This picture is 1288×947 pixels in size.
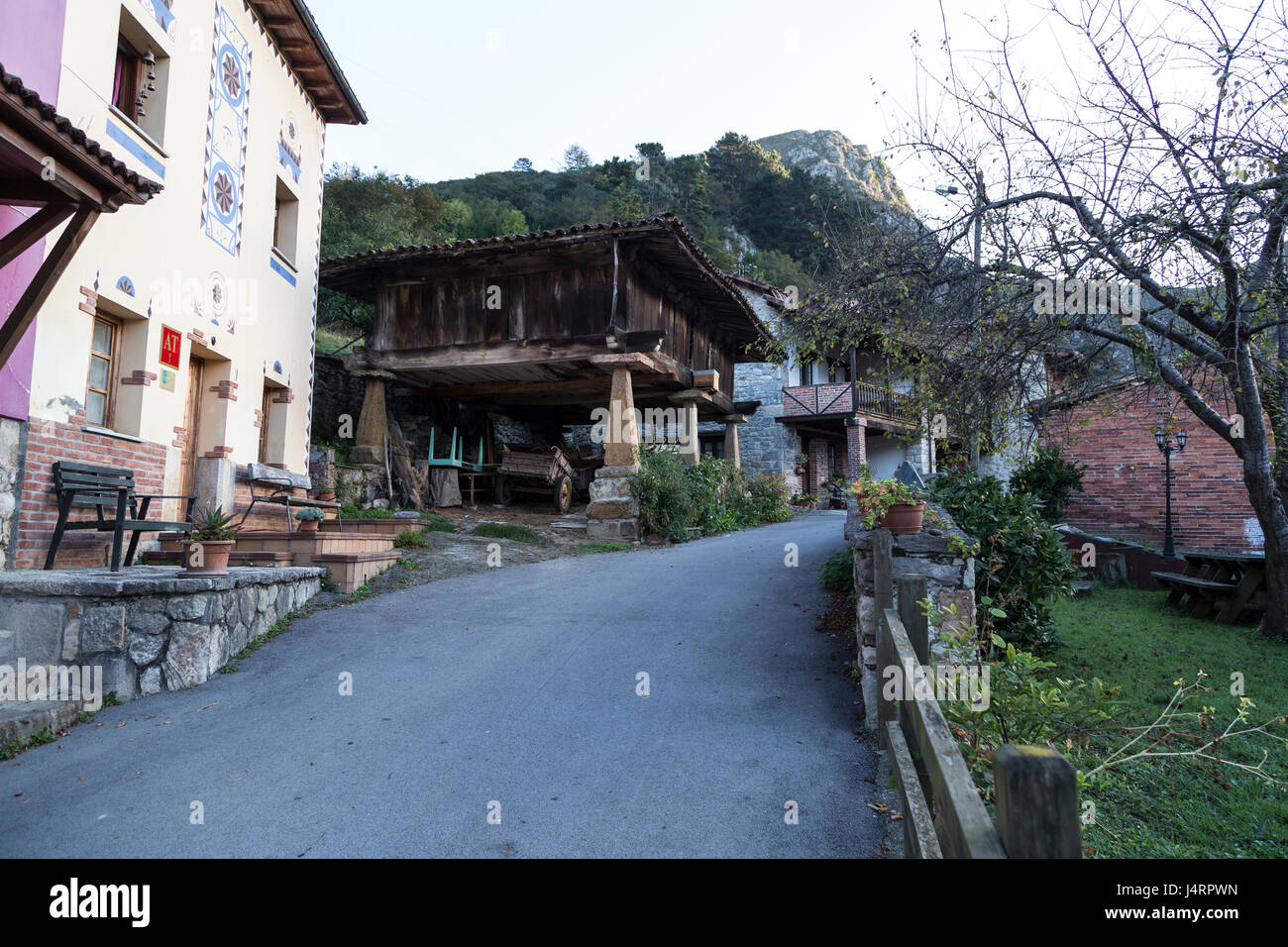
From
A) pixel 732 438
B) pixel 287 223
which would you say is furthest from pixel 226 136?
pixel 732 438

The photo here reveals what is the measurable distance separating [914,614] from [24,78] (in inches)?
283

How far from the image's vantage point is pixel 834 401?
73.3 ft

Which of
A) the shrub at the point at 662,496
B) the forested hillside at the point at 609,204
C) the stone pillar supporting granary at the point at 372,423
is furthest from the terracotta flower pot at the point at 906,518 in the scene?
the forested hillside at the point at 609,204

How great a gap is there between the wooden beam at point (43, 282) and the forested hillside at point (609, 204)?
1371 cm

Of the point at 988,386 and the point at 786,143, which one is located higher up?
the point at 786,143

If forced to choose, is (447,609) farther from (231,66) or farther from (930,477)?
(231,66)

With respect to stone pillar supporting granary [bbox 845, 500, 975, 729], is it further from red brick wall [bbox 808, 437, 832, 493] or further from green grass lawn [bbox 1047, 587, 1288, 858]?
red brick wall [bbox 808, 437, 832, 493]

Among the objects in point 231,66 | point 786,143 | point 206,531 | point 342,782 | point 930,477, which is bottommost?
point 342,782

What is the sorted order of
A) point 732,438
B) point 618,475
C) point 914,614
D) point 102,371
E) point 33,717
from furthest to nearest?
point 732,438 < point 618,475 < point 102,371 < point 33,717 < point 914,614

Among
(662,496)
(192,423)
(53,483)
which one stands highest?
(192,423)

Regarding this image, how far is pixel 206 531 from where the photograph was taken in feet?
17.8

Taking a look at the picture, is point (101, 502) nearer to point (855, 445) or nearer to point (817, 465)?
point (855, 445)
